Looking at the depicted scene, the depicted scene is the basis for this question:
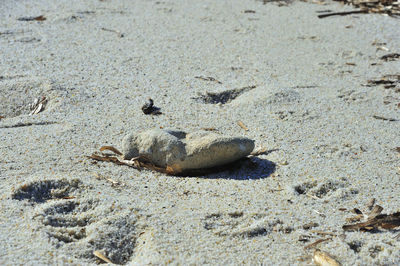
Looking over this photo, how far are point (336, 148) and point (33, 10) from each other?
3.83m

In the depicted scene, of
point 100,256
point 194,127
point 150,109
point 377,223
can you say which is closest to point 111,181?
point 100,256

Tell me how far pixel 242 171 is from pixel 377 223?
787 mm

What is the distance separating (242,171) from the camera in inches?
107

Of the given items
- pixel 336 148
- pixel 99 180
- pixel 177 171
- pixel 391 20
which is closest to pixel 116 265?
pixel 99 180

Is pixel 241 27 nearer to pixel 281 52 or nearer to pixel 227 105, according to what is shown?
pixel 281 52

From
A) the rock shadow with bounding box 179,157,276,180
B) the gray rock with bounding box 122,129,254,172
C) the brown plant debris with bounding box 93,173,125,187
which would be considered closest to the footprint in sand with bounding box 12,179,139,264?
the brown plant debris with bounding box 93,173,125,187

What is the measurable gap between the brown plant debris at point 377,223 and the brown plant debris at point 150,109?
1.60 m

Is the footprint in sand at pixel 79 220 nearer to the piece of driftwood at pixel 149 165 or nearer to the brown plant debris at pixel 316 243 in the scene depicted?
the piece of driftwood at pixel 149 165

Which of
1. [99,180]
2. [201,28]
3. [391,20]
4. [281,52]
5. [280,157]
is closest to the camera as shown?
[99,180]

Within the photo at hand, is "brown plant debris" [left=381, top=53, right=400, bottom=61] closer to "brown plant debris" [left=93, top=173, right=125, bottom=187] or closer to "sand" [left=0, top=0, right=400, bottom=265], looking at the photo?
"sand" [left=0, top=0, right=400, bottom=265]

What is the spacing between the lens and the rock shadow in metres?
2.68

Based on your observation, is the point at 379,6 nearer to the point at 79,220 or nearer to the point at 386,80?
the point at 386,80

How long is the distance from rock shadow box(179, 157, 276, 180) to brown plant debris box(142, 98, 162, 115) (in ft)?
2.54

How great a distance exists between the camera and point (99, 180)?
8.24 ft
